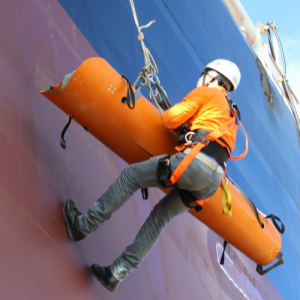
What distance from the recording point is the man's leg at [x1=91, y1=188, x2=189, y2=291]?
2.21 meters

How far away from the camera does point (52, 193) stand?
227 cm

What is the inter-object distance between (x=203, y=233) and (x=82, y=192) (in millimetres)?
1905

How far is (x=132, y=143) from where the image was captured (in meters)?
2.35

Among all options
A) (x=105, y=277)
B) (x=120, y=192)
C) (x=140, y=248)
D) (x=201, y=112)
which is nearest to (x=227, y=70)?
(x=201, y=112)

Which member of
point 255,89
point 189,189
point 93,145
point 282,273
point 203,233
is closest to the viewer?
point 189,189

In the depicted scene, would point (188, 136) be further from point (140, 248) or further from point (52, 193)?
point (52, 193)

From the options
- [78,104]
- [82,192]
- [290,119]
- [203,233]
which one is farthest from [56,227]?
[290,119]

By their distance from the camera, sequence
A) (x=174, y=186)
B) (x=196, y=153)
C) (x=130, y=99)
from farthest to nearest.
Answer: (x=130, y=99)
(x=174, y=186)
(x=196, y=153)

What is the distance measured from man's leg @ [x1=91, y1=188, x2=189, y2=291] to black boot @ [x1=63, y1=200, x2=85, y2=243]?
7.3 inches

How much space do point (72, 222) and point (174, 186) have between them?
22.1 inches

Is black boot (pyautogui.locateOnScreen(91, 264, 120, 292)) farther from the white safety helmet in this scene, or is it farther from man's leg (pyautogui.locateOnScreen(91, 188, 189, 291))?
the white safety helmet

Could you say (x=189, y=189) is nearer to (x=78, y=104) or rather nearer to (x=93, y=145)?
(x=78, y=104)

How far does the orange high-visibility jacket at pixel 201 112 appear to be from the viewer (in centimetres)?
223

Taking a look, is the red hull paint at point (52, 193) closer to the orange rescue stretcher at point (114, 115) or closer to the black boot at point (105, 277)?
the black boot at point (105, 277)
